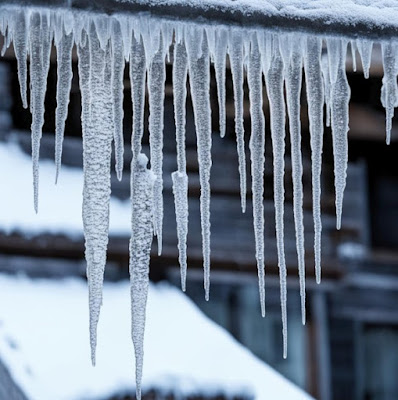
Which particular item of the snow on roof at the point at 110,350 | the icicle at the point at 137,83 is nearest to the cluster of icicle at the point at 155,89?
the icicle at the point at 137,83

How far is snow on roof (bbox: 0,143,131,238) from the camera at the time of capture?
6.50 m

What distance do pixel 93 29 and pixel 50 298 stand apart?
4.00m

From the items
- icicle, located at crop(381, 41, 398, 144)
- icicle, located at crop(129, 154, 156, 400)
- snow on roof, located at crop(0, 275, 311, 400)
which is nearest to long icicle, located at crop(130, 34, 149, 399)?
icicle, located at crop(129, 154, 156, 400)

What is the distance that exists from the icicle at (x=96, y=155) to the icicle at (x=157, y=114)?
0.10 metres

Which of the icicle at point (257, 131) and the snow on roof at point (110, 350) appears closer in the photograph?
the icicle at point (257, 131)

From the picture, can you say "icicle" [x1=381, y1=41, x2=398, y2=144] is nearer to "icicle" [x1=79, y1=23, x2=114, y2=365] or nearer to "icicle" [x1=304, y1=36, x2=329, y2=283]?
"icicle" [x1=304, y1=36, x2=329, y2=283]

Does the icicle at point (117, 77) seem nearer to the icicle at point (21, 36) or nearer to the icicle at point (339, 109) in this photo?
the icicle at point (21, 36)

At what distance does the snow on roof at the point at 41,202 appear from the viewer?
21.3 feet

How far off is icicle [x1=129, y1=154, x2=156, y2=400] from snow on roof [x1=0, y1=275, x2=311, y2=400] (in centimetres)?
196

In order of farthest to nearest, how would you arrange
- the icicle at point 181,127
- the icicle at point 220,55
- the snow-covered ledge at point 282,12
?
the icicle at point 181,127
the icicle at point 220,55
the snow-covered ledge at point 282,12

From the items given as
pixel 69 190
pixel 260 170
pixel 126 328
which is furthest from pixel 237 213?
pixel 260 170

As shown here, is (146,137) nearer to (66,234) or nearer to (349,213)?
(66,234)

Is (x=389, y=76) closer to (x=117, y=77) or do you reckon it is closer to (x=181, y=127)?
(x=181, y=127)

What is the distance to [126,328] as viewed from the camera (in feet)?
20.1
